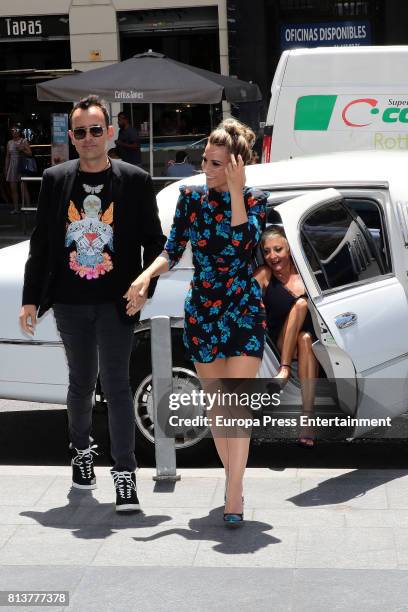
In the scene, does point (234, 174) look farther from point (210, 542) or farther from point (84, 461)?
point (84, 461)

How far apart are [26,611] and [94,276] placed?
65.3 inches

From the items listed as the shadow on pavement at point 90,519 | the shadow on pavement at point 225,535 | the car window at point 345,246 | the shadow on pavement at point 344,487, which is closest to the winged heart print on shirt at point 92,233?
the shadow on pavement at point 90,519

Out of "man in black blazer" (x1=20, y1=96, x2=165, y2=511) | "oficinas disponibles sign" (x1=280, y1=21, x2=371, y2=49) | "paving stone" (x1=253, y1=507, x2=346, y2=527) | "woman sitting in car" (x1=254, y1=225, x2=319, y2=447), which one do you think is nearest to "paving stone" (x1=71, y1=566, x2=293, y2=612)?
"paving stone" (x1=253, y1=507, x2=346, y2=527)

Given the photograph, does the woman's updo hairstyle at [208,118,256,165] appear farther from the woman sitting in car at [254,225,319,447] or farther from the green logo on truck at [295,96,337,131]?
the green logo on truck at [295,96,337,131]

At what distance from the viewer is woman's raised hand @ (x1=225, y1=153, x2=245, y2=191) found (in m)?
5.39

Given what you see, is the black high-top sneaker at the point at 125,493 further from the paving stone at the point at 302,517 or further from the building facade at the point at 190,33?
the building facade at the point at 190,33

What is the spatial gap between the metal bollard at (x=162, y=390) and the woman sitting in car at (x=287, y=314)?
603 mm

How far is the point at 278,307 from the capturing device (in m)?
6.71

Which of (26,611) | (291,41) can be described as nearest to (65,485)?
(26,611)

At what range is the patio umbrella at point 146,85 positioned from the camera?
1805cm

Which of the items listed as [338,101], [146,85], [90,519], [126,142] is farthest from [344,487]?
[126,142]

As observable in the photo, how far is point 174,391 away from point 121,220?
1.34m

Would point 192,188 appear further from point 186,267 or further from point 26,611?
point 26,611

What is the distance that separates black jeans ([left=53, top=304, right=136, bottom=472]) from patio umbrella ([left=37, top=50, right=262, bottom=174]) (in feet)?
40.6
